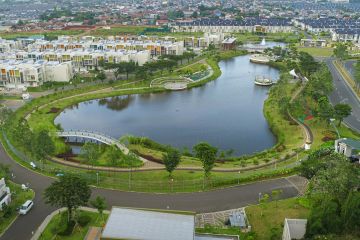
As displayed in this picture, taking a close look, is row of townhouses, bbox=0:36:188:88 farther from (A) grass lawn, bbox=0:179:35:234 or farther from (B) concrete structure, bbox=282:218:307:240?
(B) concrete structure, bbox=282:218:307:240

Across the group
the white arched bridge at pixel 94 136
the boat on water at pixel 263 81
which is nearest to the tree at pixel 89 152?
the white arched bridge at pixel 94 136

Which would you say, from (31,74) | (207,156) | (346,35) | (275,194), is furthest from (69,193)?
(346,35)

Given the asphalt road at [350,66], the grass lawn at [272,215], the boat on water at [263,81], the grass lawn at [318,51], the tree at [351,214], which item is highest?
the tree at [351,214]

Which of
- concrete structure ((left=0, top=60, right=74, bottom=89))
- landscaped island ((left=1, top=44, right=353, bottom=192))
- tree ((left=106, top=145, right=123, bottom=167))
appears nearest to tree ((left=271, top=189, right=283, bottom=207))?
landscaped island ((left=1, top=44, right=353, bottom=192))

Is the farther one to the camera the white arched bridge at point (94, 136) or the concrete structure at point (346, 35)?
the concrete structure at point (346, 35)

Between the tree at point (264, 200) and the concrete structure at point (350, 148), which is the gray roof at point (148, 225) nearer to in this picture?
the tree at point (264, 200)

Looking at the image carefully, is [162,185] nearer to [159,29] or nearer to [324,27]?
[159,29]
